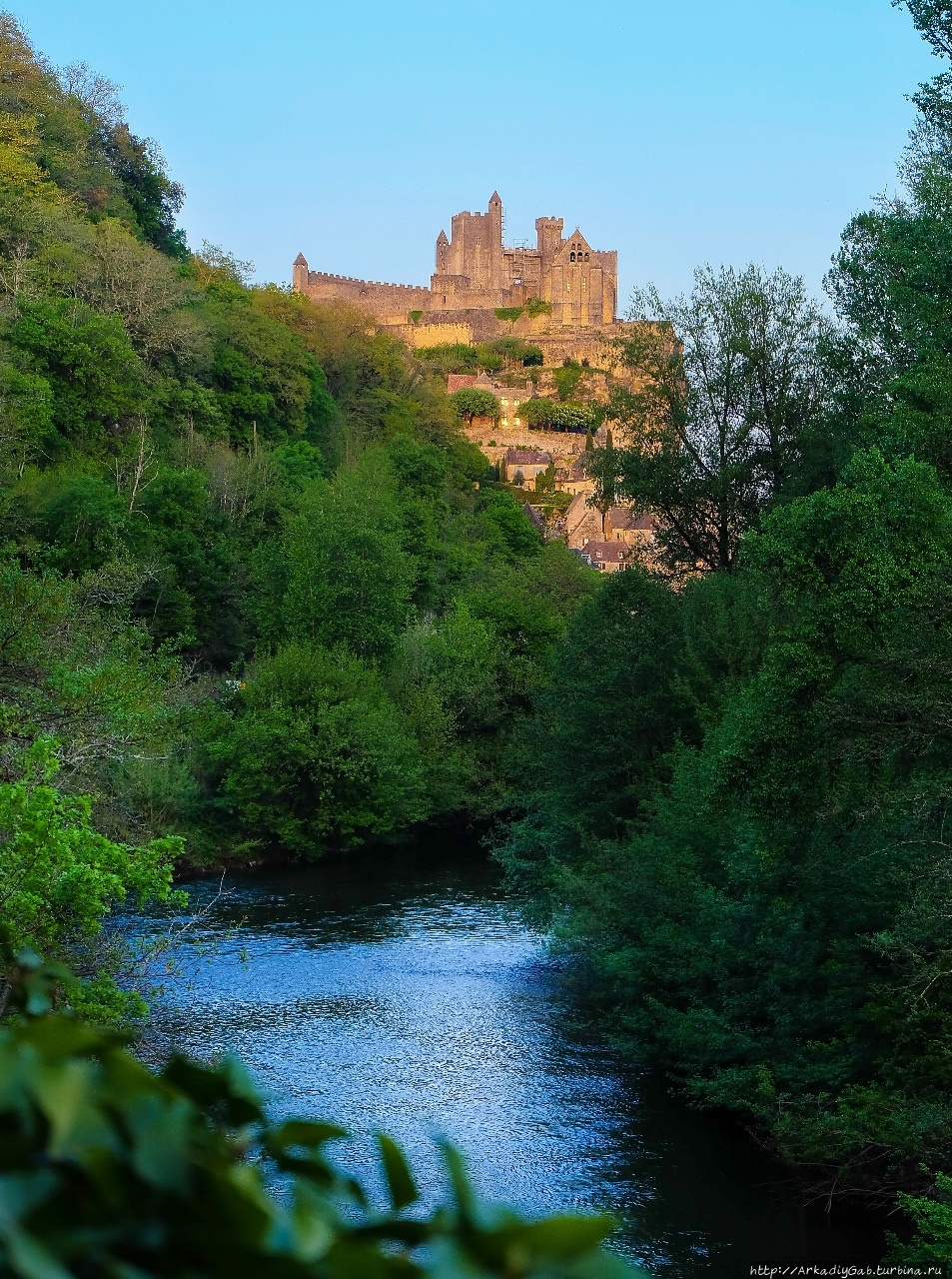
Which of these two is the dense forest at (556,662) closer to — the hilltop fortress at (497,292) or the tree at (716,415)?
the tree at (716,415)

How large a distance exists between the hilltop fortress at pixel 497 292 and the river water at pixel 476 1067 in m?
94.4

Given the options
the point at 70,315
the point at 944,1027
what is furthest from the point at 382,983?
the point at 70,315

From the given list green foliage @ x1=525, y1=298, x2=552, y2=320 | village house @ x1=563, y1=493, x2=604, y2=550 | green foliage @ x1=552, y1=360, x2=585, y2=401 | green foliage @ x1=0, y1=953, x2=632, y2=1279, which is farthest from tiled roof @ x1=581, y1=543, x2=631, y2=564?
green foliage @ x1=0, y1=953, x2=632, y2=1279

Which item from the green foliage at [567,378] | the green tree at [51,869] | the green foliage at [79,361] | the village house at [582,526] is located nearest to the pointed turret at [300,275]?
the green foliage at [567,378]

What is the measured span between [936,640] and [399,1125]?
831 centimetres

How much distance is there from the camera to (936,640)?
41.8 feet

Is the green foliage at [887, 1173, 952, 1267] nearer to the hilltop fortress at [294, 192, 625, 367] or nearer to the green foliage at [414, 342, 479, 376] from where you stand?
the green foliage at [414, 342, 479, 376]

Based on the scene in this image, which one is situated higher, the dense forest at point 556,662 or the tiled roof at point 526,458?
the tiled roof at point 526,458

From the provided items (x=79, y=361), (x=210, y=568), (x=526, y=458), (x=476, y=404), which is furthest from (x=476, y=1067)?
(x=476, y=404)

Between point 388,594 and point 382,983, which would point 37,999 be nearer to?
point 382,983

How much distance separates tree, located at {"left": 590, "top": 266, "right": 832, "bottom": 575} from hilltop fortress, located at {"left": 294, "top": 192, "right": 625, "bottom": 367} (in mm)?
85944

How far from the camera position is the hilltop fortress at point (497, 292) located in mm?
119312

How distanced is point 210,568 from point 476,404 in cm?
6303

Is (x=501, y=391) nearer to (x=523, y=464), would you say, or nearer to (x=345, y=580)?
(x=523, y=464)
